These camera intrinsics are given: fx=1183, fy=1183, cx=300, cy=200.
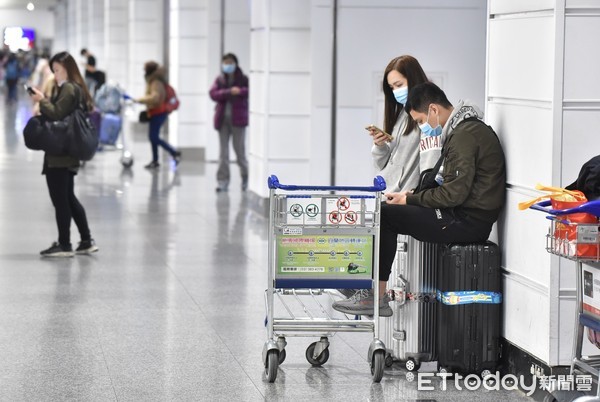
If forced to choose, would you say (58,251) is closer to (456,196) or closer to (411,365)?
(411,365)

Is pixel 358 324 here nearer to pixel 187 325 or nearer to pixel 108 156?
pixel 187 325

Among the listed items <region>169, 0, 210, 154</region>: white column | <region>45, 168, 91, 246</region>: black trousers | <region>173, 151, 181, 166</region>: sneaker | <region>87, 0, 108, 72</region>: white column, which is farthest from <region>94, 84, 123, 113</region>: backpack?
<region>87, 0, 108, 72</region>: white column

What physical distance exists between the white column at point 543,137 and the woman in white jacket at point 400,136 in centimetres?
69

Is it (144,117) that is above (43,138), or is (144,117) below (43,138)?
above

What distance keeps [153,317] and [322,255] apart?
7.09ft

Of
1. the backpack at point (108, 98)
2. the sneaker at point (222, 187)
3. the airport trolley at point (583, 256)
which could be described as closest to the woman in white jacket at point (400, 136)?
the airport trolley at point (583, 256)

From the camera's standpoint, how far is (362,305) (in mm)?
6586

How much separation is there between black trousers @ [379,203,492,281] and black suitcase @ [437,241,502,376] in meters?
0.06

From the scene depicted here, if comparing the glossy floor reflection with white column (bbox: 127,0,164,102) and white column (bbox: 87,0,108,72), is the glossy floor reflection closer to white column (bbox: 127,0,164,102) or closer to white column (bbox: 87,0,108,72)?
white column (bbox: 127,0,164,102)

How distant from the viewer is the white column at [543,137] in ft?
18.9

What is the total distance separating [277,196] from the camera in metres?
6.24

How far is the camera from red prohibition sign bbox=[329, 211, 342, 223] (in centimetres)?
629

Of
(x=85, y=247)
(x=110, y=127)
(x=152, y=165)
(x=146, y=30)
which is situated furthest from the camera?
(x=146, y=30)

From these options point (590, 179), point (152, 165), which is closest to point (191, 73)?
point (152, 165)
